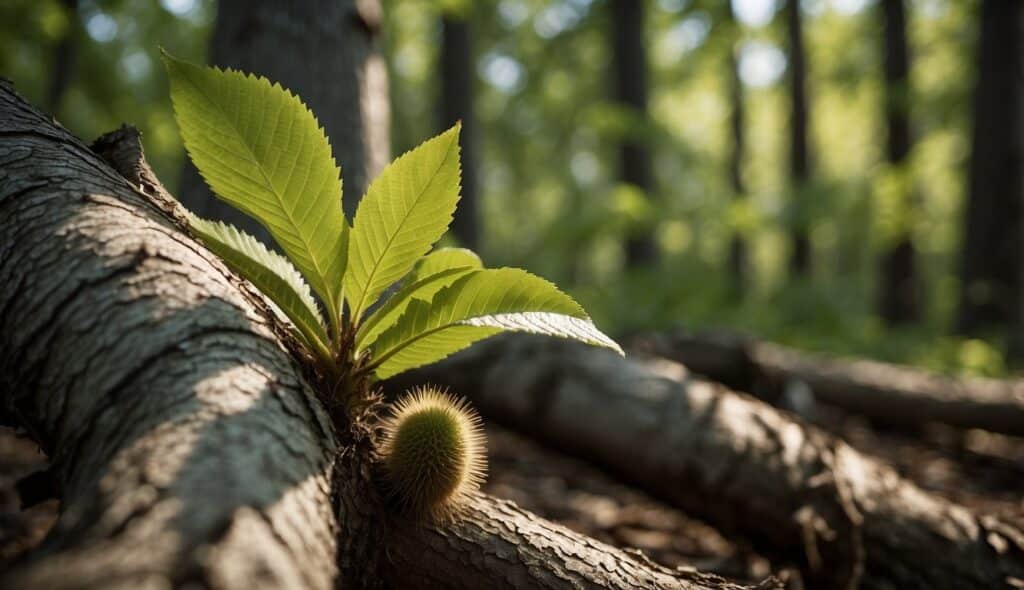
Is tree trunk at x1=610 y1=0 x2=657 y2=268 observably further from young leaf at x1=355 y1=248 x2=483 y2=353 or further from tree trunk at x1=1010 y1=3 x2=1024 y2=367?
young leaf at x1=355 y1=248 x2=483 y2=353

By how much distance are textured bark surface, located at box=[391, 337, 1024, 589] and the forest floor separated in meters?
0.13

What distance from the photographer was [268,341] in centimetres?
96

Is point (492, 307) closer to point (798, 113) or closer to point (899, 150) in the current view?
point (899, 150)

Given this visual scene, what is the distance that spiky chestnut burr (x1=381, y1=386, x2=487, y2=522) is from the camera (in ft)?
3.40

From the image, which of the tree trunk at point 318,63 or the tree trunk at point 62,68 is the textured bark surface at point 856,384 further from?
the tree trunk at point 62,68

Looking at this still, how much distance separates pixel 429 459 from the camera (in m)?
1.03

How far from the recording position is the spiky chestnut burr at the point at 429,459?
1.04 m

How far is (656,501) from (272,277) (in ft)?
4.95

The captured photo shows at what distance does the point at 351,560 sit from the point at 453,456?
225mm

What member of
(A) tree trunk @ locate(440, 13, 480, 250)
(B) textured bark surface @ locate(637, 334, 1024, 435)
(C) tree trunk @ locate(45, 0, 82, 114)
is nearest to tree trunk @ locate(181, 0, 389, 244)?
(B) textured bark surface @ locate(637, 334, 1024, 435)

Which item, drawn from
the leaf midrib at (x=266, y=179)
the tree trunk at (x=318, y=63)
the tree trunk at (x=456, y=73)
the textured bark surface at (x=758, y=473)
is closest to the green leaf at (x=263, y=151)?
the leaf midrib at (x=266, y=179)

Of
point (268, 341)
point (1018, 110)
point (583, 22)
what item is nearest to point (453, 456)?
point (268, 341)

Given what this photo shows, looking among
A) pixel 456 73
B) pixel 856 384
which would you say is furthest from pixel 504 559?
pixel 456 73

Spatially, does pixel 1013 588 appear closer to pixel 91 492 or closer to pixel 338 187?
pixel 338 187
